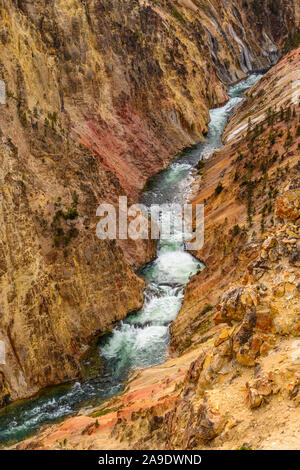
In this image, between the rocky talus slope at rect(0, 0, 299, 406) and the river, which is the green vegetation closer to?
the river

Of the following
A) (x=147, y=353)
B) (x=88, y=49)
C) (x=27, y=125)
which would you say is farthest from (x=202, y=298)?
(x=88, y=49)

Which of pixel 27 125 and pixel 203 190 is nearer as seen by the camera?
pixel 27 125

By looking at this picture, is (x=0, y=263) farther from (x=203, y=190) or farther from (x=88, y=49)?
(x=88, y=49)

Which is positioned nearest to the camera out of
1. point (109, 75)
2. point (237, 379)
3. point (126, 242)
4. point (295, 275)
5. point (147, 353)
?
point (237, 379)

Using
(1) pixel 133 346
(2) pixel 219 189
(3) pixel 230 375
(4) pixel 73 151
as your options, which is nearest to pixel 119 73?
(2) pixel 219 189

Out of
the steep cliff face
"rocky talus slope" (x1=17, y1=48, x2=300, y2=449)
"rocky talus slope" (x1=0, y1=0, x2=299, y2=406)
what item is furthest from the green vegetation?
"rocky talus slope" (x1=17, y1=48, x2=300, y2=449)

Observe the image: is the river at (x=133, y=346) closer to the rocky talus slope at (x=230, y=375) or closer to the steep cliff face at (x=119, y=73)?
the rocky talus slope at (x=230, y=375)

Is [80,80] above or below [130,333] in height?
above
